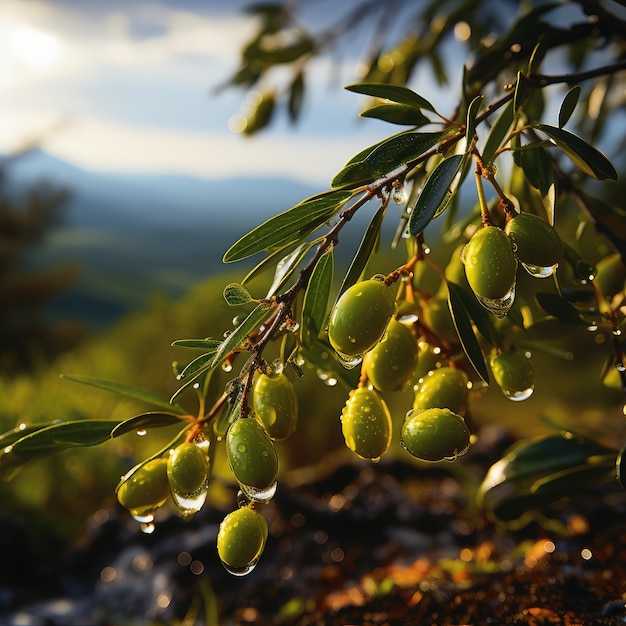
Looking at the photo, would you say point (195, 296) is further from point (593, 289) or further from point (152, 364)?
point (593, 289)

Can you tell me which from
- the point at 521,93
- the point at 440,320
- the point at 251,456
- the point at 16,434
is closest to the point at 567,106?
the point at 521,93

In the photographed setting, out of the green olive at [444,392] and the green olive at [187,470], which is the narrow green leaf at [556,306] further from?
the green olive at [187,470]

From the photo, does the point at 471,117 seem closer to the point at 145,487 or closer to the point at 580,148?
the point at 580,148

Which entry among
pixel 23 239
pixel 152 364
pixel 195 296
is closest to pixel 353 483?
pixel 152 364

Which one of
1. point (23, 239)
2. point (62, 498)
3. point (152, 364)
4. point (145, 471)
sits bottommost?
point (23, 239)

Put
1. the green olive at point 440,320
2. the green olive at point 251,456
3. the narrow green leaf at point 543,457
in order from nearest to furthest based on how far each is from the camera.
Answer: the green olive at point 251,456 → the green olive at point 440,320 → the narrow green leaf at point 543,457

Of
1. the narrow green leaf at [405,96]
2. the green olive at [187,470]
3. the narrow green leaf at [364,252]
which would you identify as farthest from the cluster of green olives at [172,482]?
the narrow green leaf at [405,96]

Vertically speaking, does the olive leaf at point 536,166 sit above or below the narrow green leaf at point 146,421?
above
